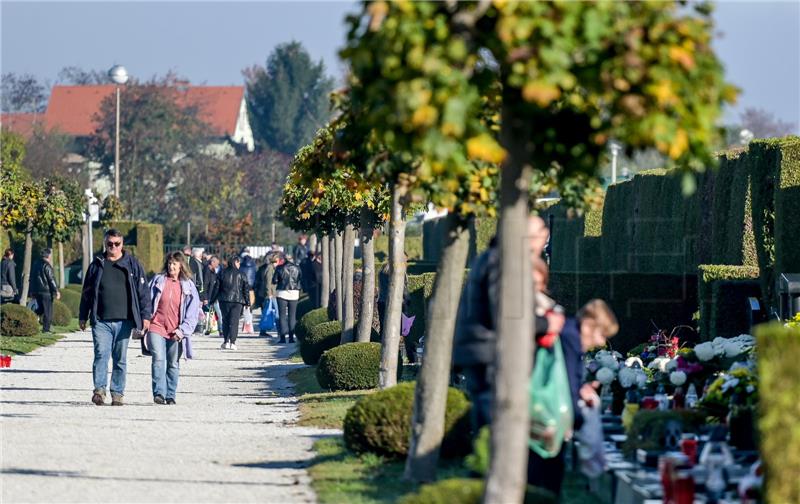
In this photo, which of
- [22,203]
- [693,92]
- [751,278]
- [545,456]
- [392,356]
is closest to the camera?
[693,92]

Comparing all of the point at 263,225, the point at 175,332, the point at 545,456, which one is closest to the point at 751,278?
the point at 175,332

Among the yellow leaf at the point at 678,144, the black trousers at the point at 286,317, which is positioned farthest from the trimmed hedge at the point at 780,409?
the black trousers at the point at 286,317

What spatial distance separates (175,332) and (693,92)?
10.8m

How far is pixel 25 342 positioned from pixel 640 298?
37.5 feet

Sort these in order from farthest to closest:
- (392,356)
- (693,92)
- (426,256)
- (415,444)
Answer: (426,256) → (392,356) → (415,444) → (693,92)

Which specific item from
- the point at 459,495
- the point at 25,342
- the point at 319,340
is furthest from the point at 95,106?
the point at 459,495

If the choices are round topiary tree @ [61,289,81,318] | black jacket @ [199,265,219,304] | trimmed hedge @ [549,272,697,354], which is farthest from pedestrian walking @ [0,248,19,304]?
trimmed hedge @ [549,272,697,354]

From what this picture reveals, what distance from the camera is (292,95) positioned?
117125 millimetres

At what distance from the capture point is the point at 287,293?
28.9 m

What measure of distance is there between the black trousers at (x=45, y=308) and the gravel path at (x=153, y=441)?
858 cm

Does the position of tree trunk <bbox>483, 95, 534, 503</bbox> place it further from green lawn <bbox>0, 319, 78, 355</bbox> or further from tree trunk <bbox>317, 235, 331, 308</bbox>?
tree trunk <bbox>317, 235, 331, 308</bbox>

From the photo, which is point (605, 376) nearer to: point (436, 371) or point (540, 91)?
point (436, 371)

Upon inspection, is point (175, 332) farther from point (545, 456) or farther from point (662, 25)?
point (662, 25)

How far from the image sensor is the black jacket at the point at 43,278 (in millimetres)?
28906
